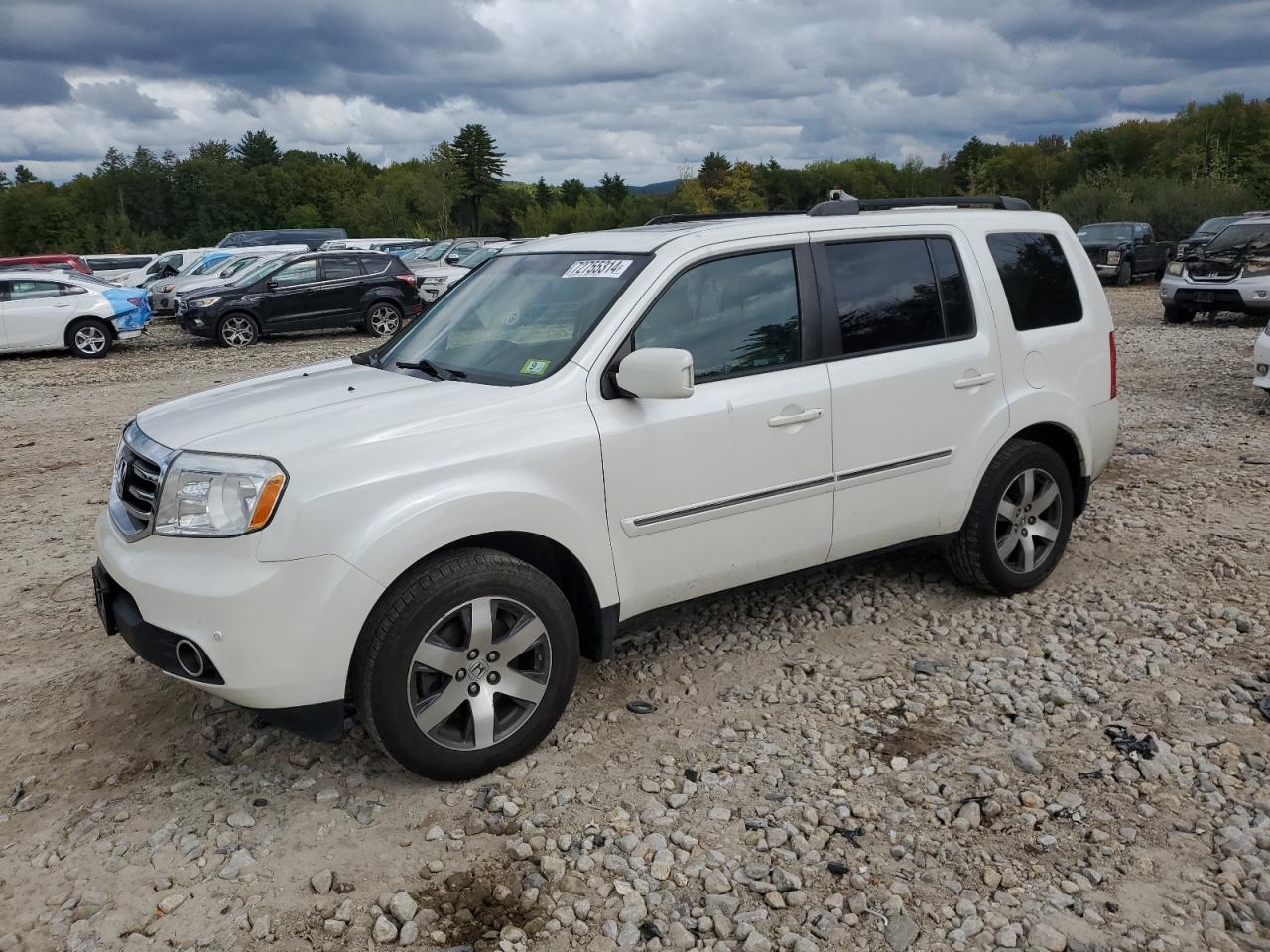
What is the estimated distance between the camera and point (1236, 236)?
53.6 feet

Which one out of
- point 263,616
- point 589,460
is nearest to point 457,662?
point 263,616

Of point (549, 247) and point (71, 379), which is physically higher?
point (549, 247)

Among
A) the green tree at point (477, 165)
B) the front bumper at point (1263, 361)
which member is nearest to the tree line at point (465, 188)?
the green tree at point (477, 165)

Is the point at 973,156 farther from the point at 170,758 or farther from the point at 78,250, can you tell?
the point at 170,758

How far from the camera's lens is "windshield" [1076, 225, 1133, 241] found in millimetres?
25219

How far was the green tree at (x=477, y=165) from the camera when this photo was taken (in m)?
97.8

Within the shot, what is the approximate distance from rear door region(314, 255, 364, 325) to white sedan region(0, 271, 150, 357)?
3032 millimetres

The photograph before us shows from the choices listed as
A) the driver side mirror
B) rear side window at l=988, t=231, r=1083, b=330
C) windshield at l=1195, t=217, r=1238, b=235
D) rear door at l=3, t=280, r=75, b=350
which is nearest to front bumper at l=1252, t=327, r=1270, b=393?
rear side window at l=988, t=231, r=1083, b=330

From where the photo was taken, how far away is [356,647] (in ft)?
11.2

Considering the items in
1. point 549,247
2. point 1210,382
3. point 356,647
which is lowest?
point 1210,382

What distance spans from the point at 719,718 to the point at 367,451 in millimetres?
1749

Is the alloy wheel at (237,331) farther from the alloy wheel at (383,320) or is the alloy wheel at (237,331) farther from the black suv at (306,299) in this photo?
the alloy wheel at (383,320)

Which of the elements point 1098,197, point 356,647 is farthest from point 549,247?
point 1098,197

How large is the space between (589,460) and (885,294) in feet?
5.62
